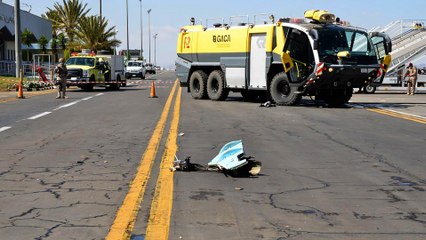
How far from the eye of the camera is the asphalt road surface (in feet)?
17.4

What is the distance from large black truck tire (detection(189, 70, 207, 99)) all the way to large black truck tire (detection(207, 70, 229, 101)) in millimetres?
334

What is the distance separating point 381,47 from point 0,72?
128 feet

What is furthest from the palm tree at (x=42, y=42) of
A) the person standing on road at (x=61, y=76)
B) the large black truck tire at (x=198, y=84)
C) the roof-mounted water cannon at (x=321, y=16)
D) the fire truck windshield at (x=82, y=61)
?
the roof-mounted water cannon at (x=321, y=16)

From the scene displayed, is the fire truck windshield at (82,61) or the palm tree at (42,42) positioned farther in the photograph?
the palm tree at (42,42)

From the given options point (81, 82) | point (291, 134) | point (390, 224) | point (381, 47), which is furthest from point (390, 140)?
point (81, 82)

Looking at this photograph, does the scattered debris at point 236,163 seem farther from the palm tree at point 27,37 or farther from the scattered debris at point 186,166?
the palm tree at point 27,37

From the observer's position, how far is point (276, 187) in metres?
7.04

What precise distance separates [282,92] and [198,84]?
202 inches

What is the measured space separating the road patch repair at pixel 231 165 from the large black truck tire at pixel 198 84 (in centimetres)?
1570

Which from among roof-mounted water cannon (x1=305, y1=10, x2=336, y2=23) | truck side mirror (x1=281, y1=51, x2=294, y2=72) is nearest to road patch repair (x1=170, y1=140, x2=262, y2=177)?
truck side mirror (x1=281, y1=51, x2=294, y2=72)

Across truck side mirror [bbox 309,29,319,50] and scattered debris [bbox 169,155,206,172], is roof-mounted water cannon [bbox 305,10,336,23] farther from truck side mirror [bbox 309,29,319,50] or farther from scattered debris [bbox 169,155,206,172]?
scattered debris [bbox 169,155,206,172]

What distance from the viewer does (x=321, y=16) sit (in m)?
19.7

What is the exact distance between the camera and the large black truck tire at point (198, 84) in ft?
78.7

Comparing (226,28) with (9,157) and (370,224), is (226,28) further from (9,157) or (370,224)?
(370,224)
